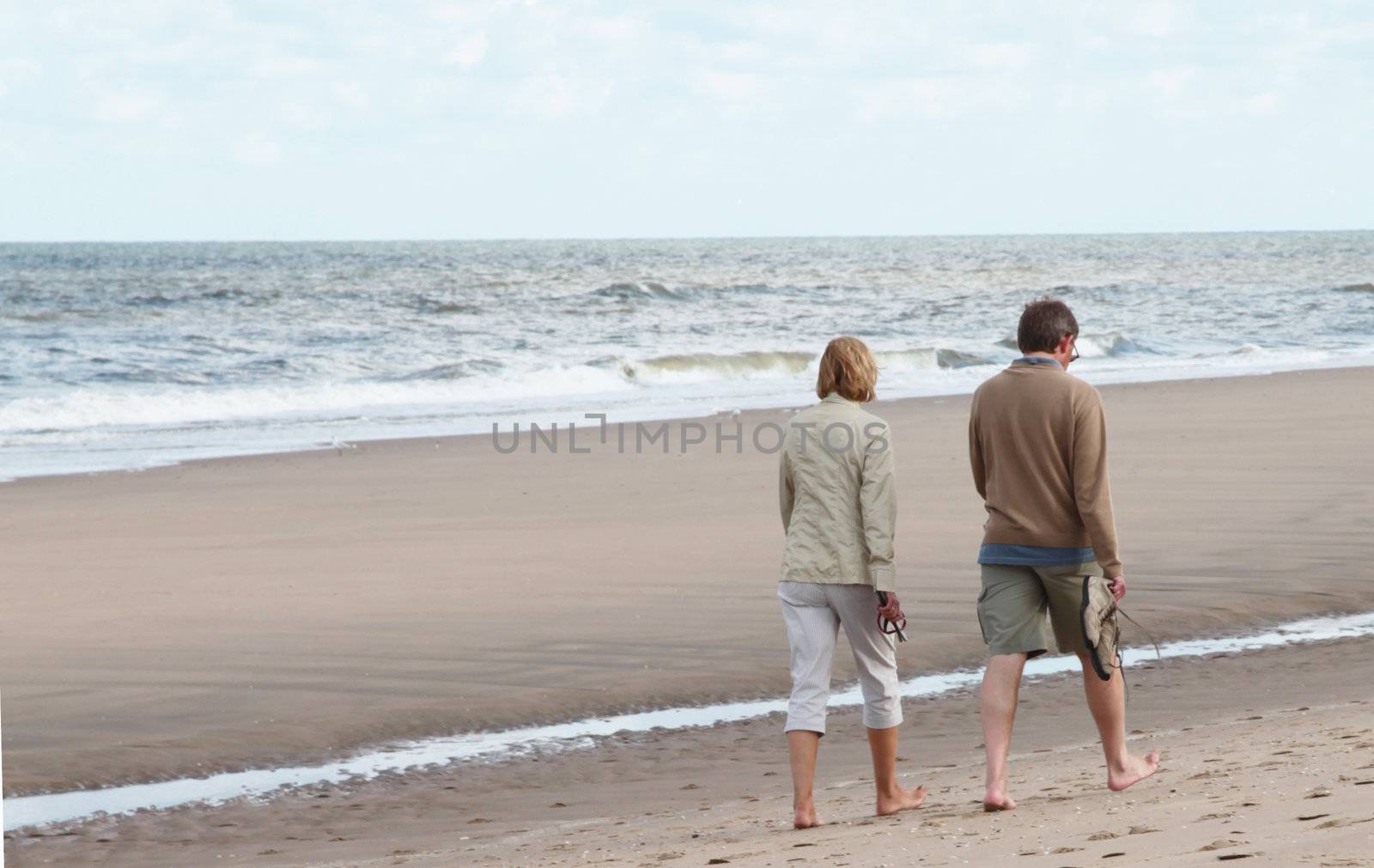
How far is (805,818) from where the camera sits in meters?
4.14

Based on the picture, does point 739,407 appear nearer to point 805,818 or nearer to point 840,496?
point 840,496

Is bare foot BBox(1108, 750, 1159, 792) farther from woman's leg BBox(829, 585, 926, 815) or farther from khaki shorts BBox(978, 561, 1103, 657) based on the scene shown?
woman's leg BBox(829, 585, 926, 815)

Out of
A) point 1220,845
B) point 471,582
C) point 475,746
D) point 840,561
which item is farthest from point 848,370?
point 471,582

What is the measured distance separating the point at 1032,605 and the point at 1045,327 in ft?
2.59

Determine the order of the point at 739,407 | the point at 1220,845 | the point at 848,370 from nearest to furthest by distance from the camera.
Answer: the point at 1220,845
the point at 848,370
the point at 739,407

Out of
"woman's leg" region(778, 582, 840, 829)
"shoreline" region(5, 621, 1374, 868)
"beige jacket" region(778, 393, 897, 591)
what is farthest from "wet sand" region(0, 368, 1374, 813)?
"beige jacket" region(778, 393, 897, 591)

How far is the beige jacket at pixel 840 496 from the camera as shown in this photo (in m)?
4.18

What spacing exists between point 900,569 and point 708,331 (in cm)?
2730

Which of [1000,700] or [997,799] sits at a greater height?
[1000,700]

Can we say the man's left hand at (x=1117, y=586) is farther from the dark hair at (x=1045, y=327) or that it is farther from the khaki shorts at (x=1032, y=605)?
the dark hair at (x=1045, y=327)

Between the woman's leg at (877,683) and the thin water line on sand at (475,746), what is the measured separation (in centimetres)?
164

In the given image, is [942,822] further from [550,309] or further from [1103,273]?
[1103,273]

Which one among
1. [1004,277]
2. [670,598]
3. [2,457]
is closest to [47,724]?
[670,598]

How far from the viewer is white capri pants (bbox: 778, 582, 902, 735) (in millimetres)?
4234
